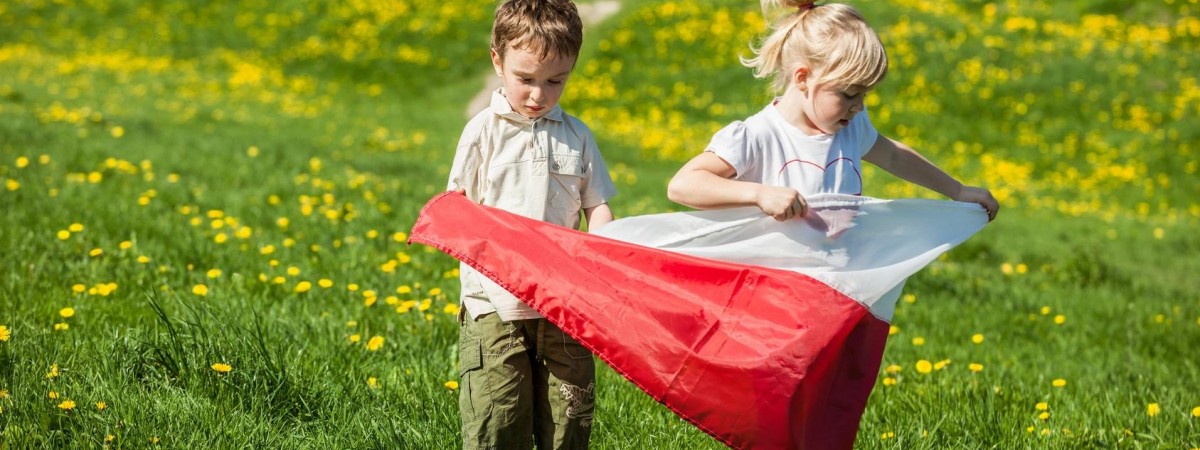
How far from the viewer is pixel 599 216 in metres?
3.16

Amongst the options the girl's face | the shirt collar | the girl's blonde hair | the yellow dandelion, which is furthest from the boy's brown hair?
the yellow dandelion

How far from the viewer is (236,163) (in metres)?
9.26

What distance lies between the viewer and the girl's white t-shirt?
114 inches

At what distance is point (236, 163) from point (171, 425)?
657cm

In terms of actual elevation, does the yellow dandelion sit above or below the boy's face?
below

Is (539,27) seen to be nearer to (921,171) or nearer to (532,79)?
(532,79)

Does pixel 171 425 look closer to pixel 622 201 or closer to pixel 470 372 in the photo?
pixel 470 372

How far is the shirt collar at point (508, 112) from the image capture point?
3002 millimetres

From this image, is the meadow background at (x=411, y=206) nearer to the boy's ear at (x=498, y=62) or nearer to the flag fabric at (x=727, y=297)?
the flag fabric at (x=727, y=297)

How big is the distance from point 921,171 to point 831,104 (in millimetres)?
567

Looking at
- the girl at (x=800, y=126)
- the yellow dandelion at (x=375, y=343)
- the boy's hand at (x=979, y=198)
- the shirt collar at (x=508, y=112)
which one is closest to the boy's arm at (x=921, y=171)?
the boy's hand at (x=979, y=198)

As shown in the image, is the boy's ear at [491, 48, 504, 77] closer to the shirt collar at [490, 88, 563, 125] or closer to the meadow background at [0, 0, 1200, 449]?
Answer: the shirt collar at [490, 88, 563, 125]

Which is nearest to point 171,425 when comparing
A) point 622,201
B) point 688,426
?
point 688,426

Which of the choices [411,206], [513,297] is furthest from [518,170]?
[411,206]
